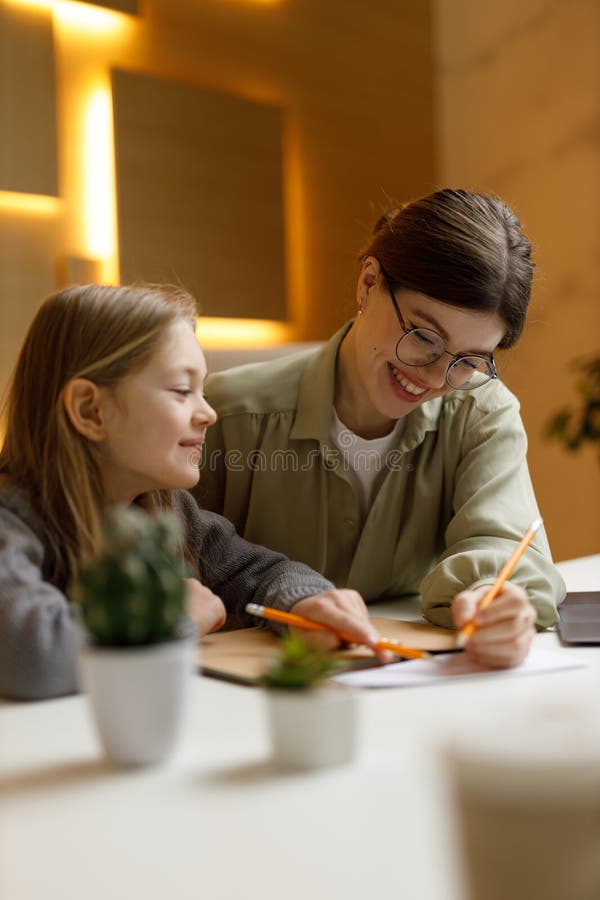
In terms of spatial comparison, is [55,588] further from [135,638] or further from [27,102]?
[27,102]

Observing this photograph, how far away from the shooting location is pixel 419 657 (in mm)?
963

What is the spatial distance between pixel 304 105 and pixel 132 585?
125 inches

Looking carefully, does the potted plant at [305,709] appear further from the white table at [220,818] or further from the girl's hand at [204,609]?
the girl's hand at [204,609]

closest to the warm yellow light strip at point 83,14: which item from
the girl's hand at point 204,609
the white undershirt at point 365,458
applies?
the white undershirt at point 365,458

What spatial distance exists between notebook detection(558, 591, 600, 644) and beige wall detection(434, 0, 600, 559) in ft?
7.23

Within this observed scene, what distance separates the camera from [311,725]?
625 millimetres

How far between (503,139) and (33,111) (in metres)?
1.86

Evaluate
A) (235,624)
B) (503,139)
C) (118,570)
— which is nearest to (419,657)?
(235,624)

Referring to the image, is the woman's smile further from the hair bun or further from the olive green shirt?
the hair bun

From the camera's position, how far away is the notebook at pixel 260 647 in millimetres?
932

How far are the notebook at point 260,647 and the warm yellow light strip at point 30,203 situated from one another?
6.49 feet

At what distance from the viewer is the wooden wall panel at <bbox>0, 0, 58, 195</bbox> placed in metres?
2.73

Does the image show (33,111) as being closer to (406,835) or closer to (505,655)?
(505,655)

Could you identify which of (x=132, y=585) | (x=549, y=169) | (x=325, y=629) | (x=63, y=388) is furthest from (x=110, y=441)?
(x=549, y=169)
